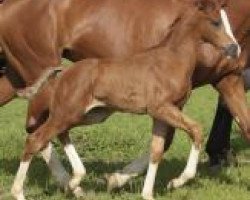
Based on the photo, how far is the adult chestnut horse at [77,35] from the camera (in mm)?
6902

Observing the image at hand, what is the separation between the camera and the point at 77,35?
7254 millimetres

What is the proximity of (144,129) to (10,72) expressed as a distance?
3571 mm

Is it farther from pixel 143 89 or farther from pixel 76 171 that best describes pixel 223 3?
pixel 76 171

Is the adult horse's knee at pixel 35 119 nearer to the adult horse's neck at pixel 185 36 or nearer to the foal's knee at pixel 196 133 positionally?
the adult horse's neck at pixel 185 36

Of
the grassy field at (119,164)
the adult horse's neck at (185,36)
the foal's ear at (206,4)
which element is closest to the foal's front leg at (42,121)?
the grassy field at (119,164)

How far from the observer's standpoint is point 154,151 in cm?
639

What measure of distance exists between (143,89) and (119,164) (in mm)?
2437

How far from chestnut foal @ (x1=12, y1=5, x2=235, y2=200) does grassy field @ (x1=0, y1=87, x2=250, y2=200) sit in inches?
19.4

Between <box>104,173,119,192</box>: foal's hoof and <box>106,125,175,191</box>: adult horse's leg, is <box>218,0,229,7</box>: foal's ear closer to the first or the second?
<box>106,125,175,191</box>: adult horse's leg

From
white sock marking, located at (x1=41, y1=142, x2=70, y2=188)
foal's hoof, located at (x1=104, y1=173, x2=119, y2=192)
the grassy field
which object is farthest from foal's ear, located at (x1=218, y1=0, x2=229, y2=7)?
white sock marking, located at (x1=41, y1=142, x2=70, y2=188)

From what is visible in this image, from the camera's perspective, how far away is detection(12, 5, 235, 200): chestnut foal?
6180 millimetres

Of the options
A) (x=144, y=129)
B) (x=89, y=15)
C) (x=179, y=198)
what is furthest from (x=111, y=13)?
(x=144, y=129)

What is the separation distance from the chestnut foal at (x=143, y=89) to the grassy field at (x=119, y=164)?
0.49 meters

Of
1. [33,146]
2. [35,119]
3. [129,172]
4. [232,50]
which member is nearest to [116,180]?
[129,172]
